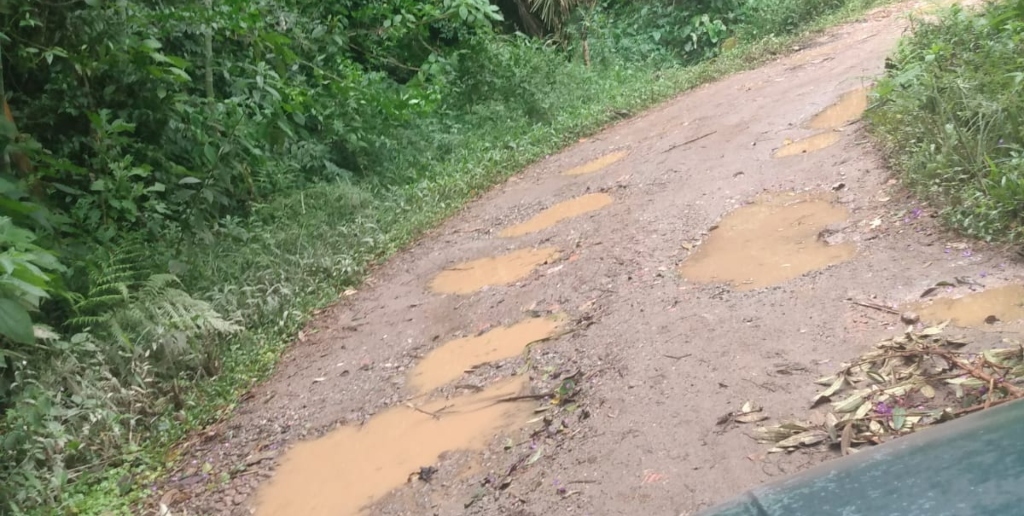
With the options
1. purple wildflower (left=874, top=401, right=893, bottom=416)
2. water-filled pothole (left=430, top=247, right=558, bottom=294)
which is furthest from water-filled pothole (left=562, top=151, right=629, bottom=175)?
purple wildflower (left=874, top=401, right=893, bottom=416)

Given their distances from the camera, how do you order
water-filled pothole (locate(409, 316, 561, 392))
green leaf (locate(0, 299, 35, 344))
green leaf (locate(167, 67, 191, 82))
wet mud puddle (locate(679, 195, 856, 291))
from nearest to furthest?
green leaf (locate(0, 299, 35, 344)) < wet mud puddle (locate(679, 195, 856, 291)) < water-filled pothole (locate(409, 316, 561, 392)) < green leaf (locate(167, 67, 191, 82))

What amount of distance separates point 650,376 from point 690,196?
247cm

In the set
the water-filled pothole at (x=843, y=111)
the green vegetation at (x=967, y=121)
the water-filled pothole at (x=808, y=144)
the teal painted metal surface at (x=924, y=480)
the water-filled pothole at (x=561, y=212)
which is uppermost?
the teal painted metal surface at (x=924, y=480)

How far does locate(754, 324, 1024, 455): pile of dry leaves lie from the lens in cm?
279

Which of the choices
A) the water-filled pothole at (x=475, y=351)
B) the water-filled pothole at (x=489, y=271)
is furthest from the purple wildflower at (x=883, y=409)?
the water-filled pothole at (x=489, y=271)

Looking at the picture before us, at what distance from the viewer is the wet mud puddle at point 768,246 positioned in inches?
169

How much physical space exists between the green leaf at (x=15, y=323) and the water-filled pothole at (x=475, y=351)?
1797 mm

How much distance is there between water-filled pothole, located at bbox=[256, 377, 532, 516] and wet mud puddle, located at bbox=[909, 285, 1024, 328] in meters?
1.72

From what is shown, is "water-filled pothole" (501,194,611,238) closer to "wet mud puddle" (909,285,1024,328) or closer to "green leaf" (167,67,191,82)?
"green leaf" (167,67,191,82)

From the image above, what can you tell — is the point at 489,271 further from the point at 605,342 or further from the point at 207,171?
the point at 207,171

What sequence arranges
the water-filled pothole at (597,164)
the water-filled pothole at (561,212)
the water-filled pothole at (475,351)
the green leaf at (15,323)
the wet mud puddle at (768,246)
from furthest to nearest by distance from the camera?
1. the water-filled pothole at (597,164)
2. the water-filled pothole at (561,212)
3. the water-filled pothole at (475,351)
4. the wet mud puddle at (768,246)
5. the green leaf at (15,323)

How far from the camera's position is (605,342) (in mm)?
4074

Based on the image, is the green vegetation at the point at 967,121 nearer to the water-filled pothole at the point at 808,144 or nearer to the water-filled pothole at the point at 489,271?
the water-filled pothole at the point at 808,144

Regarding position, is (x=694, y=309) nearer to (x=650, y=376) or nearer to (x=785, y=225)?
(x=650, y=376)
